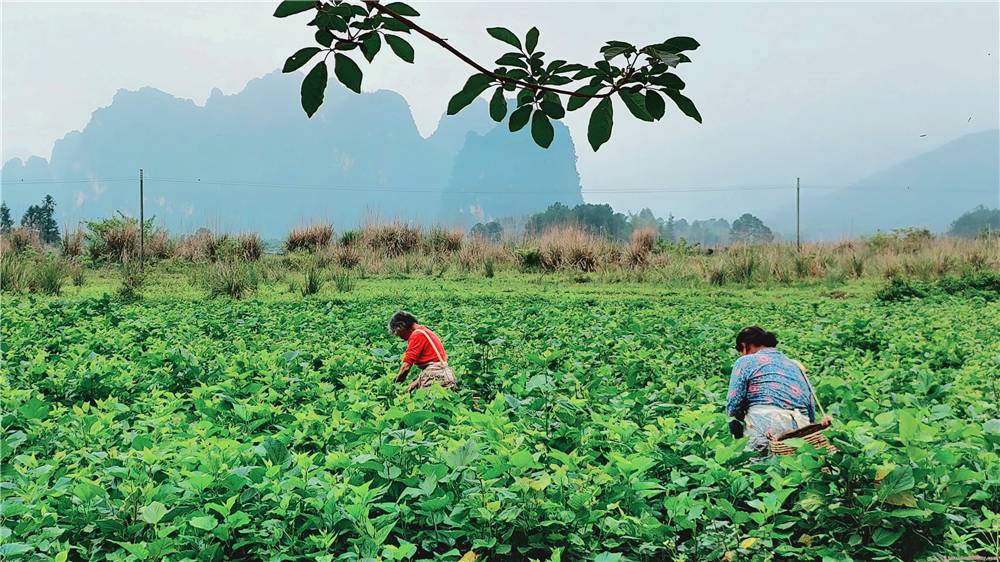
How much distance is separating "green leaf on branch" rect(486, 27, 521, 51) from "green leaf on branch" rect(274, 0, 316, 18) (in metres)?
0.36

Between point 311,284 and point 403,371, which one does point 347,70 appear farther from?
point 311,284

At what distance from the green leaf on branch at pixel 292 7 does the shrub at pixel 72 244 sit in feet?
70.1

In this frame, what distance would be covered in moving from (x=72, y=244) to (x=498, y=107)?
21638 mm

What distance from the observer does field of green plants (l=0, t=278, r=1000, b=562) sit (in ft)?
8.91

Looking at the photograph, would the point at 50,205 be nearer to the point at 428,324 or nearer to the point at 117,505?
the point at 428,324

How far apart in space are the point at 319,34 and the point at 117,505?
2.15m

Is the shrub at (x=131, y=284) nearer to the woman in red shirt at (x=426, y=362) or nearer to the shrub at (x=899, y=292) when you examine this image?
the woman in red shirt at (x=426, y=362)

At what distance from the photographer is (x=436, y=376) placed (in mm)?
5816

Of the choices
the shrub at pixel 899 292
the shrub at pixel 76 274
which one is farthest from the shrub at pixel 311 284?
the shrub at pixel 899 292

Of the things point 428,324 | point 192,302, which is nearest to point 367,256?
point 192,302

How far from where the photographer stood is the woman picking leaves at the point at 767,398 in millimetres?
4145

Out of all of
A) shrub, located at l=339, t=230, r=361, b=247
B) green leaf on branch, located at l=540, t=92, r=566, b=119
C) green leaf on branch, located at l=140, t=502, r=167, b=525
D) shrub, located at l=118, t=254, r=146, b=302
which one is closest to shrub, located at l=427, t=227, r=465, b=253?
shrub, located at l=339, t=230, r=361, b=247

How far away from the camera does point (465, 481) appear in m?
2.93

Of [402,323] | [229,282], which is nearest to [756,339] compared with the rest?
[402,323]
